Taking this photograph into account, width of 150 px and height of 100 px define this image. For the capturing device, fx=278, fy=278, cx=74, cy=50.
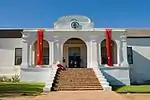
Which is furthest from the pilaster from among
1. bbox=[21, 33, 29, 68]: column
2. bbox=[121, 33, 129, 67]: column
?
bbox=[21, 33, 29, 68]: column

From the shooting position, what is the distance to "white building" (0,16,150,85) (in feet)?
92.8

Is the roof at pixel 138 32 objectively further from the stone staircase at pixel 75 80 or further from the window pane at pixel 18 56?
the window pane at pixel 18 56

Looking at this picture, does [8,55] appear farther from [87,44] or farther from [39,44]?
[87,44]

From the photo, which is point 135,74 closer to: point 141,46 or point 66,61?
point 141,46

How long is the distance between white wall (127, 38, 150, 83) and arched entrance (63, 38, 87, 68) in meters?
5.75

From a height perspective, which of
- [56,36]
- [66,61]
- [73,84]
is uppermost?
[56,36]

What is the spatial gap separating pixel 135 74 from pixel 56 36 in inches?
424


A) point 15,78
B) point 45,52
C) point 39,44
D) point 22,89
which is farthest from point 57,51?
point 22,89

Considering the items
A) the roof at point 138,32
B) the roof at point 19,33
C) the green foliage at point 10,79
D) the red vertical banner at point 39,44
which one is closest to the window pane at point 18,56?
the green foliage at point 10,79

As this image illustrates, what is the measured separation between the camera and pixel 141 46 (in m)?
33.5

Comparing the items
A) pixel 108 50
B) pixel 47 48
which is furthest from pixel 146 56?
pixel 47 48

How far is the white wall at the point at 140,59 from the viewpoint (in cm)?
3306

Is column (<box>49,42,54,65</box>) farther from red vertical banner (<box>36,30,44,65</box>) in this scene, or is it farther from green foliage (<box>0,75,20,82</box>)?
green foliage (<box>0,75,20,82</box>)

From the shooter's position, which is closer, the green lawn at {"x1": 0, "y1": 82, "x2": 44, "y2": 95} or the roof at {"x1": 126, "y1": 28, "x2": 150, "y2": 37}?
the green lawn at {"x1": 0, "y1": 82, "x2": 44, "y2": 95}
